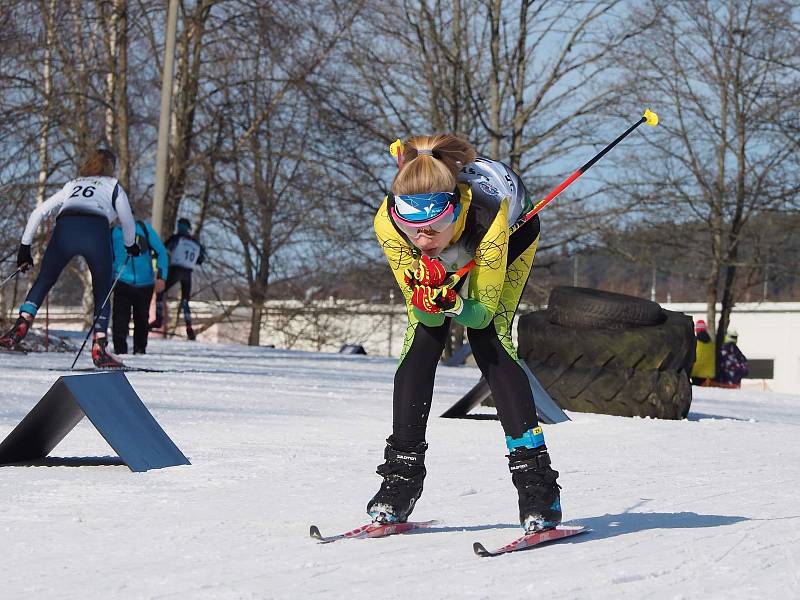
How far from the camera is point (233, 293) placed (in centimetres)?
3172

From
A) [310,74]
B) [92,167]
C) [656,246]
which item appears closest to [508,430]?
[92,167]

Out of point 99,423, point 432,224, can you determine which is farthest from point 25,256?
point 432,224

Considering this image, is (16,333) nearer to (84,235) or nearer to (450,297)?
(84,235)

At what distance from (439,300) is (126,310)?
33.0 ft

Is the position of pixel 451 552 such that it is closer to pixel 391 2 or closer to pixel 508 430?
pixel 508 430

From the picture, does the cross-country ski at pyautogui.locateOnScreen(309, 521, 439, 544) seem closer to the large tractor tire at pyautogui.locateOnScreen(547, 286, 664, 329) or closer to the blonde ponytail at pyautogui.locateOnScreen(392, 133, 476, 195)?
the blonde ponytail at pyautogui.locateOnScreen(392, 133, 476, 195)

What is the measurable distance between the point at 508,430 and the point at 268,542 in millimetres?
863

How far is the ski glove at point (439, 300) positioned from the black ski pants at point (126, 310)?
386 inches

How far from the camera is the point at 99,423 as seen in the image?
545 cm

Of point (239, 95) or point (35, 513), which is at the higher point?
point (239, 95)

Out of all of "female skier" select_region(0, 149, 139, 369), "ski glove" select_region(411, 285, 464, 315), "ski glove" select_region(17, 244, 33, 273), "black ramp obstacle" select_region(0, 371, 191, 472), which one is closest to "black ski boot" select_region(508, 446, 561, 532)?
"ski glove" select_region(411, 285, 464, 315)

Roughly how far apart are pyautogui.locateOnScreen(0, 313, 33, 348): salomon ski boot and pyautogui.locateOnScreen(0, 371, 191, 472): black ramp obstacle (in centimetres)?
434

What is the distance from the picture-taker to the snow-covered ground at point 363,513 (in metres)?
3.41

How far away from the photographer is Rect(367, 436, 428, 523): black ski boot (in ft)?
13.8
